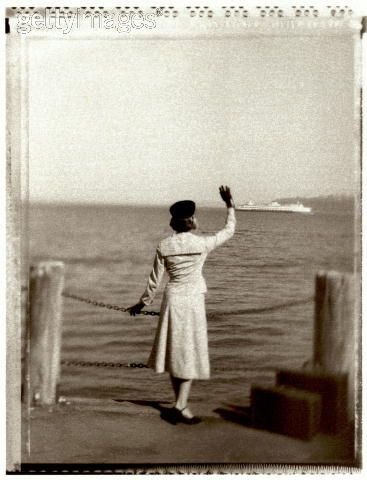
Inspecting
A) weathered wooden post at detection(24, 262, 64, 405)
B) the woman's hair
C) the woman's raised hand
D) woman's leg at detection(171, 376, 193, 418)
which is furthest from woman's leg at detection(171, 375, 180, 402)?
the woman's raised hand

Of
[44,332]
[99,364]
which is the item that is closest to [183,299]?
[99,364]

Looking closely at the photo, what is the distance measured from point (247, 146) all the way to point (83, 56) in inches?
26.4

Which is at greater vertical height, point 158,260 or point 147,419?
point 158,260

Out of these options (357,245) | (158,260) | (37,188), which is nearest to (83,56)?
(37,188)

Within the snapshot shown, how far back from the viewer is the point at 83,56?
6.82ft

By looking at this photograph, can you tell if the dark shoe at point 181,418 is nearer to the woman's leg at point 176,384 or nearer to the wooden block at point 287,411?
the woman's leg at point 176,384

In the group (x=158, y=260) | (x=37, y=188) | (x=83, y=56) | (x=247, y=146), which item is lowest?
(x=158, y=260)

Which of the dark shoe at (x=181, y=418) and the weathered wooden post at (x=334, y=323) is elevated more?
the weathered wooden post at (x=334, y=323)

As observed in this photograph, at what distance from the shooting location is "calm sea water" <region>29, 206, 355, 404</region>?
2055 mm

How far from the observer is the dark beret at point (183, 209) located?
6.73ft

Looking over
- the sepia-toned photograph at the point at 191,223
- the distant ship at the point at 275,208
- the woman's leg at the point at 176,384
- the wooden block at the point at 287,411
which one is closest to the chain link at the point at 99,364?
the sepia-toned photograph at the point at 191,223

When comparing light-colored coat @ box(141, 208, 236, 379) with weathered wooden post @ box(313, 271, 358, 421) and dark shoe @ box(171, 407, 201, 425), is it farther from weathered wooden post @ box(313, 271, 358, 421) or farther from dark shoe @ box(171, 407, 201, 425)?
weathered wooden post @ box(313, 271, 358, 421)

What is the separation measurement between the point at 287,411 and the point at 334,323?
35cm

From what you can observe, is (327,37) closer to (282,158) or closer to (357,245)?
(282,158)
